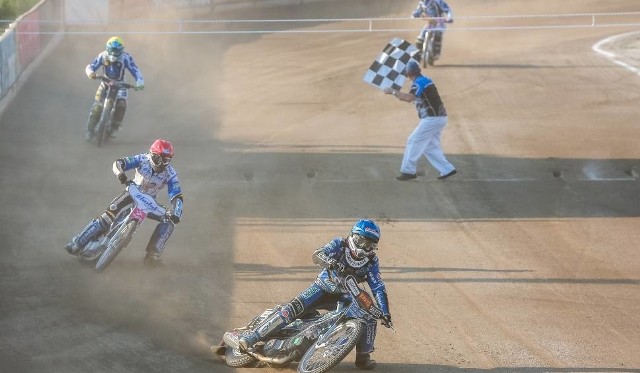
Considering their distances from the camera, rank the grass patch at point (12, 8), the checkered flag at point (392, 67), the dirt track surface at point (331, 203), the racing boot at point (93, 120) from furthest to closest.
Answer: the grass patch at point (12, 8) < the racing boot at point (93, 120) < the checkered flag at point (392, 67) < the dirt track surface at point (331, 203)

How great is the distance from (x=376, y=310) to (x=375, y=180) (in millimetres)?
8861

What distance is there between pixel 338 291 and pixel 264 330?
2.92 ft

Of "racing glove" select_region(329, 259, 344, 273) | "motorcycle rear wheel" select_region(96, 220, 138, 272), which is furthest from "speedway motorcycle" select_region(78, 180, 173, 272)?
"racing glove" select_region(329, 259, 344, 273)

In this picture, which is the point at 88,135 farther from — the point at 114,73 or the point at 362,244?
the point at 362,244

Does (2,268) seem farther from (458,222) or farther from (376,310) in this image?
(458,222)

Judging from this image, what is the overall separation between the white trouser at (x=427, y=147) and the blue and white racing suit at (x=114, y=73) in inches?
212

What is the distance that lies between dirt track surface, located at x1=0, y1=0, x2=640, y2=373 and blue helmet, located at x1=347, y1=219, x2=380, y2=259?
49.6 inches

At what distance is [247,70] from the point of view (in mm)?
28641

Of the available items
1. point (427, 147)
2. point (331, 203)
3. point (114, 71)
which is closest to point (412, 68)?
point (427, 147)

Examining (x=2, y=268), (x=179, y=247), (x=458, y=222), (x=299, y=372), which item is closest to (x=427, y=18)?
(x=458, y=222)

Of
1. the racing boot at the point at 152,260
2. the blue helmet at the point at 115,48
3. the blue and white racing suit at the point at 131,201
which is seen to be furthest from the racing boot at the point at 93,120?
the racing boot at the point at 152,260

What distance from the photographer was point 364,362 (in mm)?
11469

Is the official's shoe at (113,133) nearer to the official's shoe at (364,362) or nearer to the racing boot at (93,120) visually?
the racing boot at (93,120)

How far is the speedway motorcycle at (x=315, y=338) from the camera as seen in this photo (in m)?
11.0
